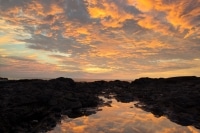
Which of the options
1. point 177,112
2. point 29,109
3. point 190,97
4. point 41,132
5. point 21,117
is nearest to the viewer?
point 41,132

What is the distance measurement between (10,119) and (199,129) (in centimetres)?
1279

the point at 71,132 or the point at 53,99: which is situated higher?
the point at 53,99

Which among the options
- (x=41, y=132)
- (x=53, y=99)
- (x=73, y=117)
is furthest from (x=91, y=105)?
(x=41, y=132)

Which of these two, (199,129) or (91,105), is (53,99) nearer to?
(91,105)

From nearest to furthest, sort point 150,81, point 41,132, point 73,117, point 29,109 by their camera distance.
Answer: point 41,132
point 29,109
point 73,117
point 150,81

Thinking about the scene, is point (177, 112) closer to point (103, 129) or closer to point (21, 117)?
point (103, 129)

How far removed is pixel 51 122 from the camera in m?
17.6

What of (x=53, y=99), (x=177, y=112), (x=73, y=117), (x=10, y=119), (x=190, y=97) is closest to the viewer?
(x=10, y=119)

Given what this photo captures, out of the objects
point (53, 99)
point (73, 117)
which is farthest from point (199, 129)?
point (53, 99)

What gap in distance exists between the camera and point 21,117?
55.7 ft

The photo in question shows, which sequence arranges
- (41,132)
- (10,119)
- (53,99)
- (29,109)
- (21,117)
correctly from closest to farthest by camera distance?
(41,132) → (10,119) → (21,117) → (29,109) → (53,99)

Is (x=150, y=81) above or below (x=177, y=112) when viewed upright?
above

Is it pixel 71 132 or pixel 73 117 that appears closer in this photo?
pixel 71 132

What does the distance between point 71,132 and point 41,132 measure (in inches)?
76.2
